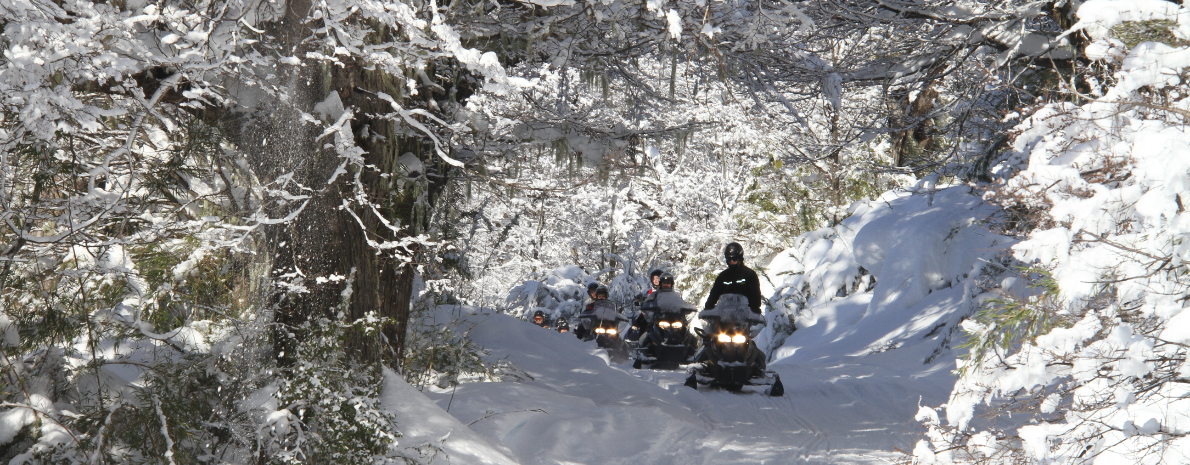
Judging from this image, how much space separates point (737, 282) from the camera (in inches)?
366

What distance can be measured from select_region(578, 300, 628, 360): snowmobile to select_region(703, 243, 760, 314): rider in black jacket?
193 inches

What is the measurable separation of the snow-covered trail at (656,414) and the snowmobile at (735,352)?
0.58 feet

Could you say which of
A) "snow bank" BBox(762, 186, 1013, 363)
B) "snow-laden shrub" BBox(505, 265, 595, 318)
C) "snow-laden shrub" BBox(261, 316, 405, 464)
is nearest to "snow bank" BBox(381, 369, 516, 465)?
"snow-laden shrub" BBox(261, 316, 405, 464)

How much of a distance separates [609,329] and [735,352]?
6.14 m

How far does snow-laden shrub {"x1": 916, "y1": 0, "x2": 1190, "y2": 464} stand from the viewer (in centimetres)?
256

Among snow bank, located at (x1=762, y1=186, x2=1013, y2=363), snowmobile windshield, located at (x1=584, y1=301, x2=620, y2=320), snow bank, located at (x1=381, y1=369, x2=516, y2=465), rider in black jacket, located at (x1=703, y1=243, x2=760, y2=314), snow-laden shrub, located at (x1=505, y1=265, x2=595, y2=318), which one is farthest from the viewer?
snow-laden shrub, located at (x1=505, y1=265, x2=595, y2=318)

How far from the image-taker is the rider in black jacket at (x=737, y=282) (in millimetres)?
9172

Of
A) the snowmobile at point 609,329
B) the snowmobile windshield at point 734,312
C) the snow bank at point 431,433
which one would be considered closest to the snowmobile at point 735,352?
the snowmobile windshield at point 734,312

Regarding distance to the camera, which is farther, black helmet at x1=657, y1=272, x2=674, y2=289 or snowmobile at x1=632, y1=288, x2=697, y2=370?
black helmet at x1=657, y1=272, x2=674, y2=289

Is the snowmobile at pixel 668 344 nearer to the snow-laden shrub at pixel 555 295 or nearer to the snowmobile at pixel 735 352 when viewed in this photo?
the snowmobile at pixel 735 352

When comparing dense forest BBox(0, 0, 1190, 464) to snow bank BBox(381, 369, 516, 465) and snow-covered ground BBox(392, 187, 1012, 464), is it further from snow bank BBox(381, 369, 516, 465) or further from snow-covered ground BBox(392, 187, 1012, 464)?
snow-covered ground BBox(392, 187, 1012, 464)

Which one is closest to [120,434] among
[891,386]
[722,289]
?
[722,289]

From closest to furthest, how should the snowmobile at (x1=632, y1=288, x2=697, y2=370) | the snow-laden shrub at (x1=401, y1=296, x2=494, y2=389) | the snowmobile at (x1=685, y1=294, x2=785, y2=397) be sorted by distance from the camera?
the snow-laden shrub at (x1=401, y1=296, x2=494, y2=389) < the snowmobile at (x1=685, y1=294, x2=785, y2=397) < the snowmobile at (x1=632, y1=288, x2=697, y2=370)

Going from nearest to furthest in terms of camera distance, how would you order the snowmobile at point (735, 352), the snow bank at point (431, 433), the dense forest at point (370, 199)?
the dense forest at point (370, 199)
the snow bank at point (431, 433)
the snowmobile at point (735, 352)
